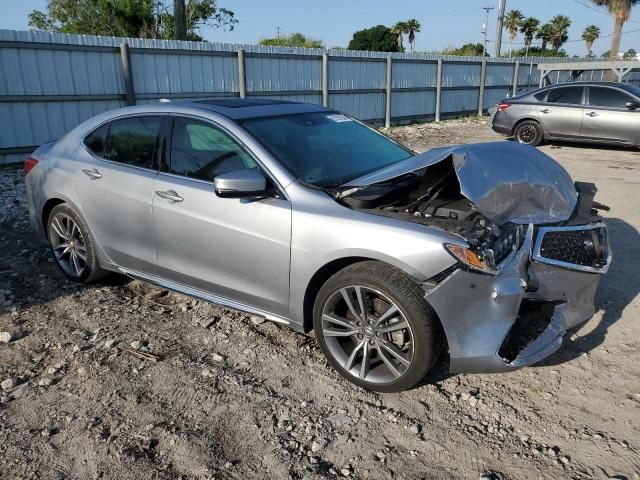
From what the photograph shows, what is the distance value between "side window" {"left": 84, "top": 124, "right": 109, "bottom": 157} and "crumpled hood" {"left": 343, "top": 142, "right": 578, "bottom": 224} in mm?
2301

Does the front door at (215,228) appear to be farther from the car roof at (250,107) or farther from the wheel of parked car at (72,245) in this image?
the wheel of parked car at (72,245)

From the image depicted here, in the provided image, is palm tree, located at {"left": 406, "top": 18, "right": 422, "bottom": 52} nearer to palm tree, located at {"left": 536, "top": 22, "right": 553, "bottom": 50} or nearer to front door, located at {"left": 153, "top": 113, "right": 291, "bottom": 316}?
palm tree, located at {"left": 536, "top": 22, "right": 553, "bottom": 50}

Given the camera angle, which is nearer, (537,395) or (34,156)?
(537,395)

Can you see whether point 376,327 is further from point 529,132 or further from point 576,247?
point 529,132

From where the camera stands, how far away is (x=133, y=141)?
→ 4.31m

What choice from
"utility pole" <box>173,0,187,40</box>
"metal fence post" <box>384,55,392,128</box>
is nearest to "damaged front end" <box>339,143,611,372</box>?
"utility pole" <box>173,0,187,40</box>

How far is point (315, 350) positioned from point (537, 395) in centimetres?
141

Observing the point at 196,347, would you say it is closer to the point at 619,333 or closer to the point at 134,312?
the point at 134,312

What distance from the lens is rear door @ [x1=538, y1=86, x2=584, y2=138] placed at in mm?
11828

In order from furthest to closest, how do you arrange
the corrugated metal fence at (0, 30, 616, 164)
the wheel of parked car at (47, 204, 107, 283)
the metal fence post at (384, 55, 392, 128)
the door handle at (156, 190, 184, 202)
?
the metal fence post at (384, 55, 392, 128)
the corrugated metal fence at (0, 30, 616, 164)
the wheel of parked car at (47, 204, 107, 283)
the door handle at (156, 190, 184, 202)

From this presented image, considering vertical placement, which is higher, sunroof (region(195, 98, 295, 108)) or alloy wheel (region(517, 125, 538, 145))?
sunroof (region(195, 98, 295, 108))

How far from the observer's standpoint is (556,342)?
3.11 meters

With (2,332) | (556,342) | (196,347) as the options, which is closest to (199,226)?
(196,347)

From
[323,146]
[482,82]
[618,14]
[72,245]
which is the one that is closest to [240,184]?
[323,146]
